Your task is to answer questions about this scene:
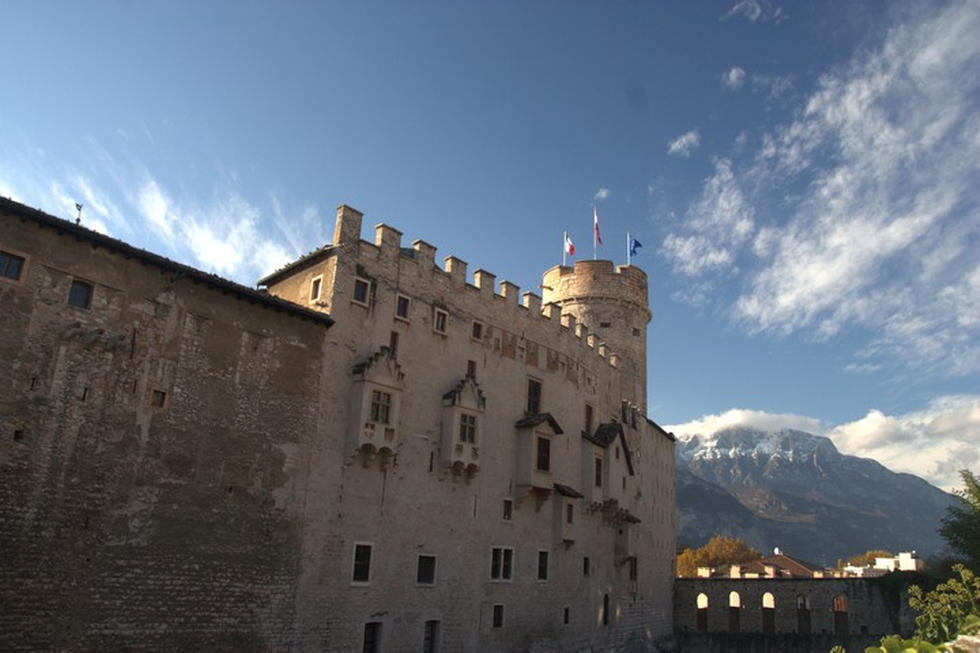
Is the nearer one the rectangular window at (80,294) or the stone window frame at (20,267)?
the stone window frame at (20,267)

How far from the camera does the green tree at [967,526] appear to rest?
43.0 m

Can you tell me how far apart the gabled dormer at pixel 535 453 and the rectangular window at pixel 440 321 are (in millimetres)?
6252

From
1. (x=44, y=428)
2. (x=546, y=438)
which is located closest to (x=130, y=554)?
(x=44, y=428)

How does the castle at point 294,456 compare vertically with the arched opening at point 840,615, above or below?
above

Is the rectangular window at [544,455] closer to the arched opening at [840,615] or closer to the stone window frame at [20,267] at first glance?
the stone window frame at [20,267]

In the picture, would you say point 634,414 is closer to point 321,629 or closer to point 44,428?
point 321,629

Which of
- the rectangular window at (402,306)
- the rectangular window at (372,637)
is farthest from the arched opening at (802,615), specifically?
the rectangular window at (402,306)

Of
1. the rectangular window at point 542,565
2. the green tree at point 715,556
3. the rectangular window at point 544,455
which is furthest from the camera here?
the green tree at point 715,556

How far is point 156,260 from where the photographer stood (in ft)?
68.7

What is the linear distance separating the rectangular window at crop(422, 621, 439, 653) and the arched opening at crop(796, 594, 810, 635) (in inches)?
1333

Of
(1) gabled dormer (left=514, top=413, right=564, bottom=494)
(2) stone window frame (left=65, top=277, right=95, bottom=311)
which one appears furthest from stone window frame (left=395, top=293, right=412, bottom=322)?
(2) stone window frame (left=65, top=277, right=95, bottom=311)

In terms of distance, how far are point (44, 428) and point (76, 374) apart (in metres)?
1.61

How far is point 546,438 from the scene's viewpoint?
33.7m

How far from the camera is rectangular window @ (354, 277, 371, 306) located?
2670cm
